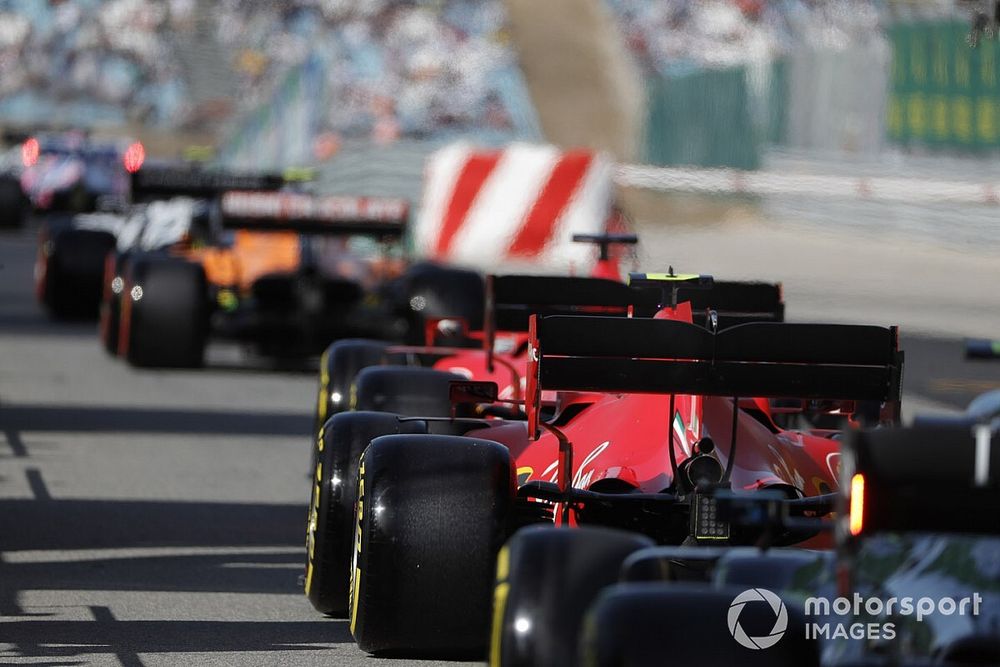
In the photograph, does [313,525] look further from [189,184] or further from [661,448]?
[189,184]

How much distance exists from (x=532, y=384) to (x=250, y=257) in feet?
31.9

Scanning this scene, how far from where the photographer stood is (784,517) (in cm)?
429

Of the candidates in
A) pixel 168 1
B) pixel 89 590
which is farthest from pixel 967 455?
pixel 168 1

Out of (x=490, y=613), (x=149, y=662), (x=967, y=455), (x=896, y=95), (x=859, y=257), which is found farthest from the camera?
(x=896, y=95)

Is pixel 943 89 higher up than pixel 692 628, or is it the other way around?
pixel 943 89

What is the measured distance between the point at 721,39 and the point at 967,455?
39.5 meters

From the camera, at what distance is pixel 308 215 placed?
50.6 feet

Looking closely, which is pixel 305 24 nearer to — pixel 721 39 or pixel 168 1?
pixel 168 1

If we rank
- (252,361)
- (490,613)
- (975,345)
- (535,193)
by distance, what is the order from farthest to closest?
(535,193)
(252,361)
(975,345)
(490,613)

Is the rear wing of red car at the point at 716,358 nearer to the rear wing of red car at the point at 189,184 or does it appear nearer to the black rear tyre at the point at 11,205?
the rear wing of red car at the point at 189,184

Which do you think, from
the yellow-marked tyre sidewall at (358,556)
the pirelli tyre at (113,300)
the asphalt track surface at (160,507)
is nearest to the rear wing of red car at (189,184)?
the pirelli tyre at (113,300)

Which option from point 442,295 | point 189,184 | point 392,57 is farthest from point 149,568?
point 392,57

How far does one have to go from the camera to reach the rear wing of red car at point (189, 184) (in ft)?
55.3

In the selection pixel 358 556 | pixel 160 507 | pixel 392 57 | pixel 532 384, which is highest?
pixel 392 57
